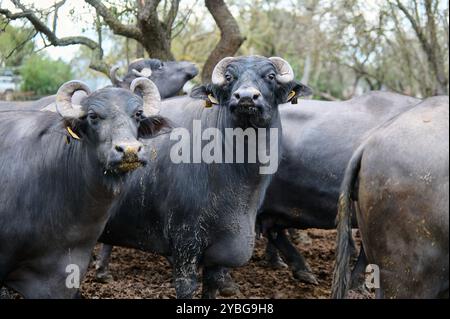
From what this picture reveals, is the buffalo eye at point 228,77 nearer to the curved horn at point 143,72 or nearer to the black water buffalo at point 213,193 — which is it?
the black water buffalo at point 213,193

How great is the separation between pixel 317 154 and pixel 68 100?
392 cm

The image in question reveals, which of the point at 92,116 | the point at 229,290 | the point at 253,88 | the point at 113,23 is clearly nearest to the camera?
the point at 92,116

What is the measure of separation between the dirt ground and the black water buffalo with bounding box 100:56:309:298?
5.24ft

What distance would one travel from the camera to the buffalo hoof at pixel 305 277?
901cm

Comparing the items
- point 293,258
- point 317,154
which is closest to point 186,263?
point 317,154

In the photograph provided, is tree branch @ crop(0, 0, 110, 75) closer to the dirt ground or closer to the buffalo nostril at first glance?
the dirt ground

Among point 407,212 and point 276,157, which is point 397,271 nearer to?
point 407,212

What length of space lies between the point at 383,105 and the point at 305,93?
2.23 metres

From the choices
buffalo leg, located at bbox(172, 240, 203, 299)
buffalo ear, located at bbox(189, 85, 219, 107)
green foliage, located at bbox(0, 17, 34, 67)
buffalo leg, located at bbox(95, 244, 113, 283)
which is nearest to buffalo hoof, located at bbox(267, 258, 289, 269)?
buffalo leg, located at bbox(95, 244, 113, 283)

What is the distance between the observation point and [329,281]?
30.1 ft

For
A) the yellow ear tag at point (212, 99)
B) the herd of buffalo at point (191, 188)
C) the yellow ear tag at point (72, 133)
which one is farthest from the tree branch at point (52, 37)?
the yellow ear tag at point (72, 133)

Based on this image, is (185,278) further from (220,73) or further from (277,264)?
(277,264)

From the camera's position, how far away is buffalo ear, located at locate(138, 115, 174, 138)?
595 cm

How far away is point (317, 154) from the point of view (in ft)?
28.4
